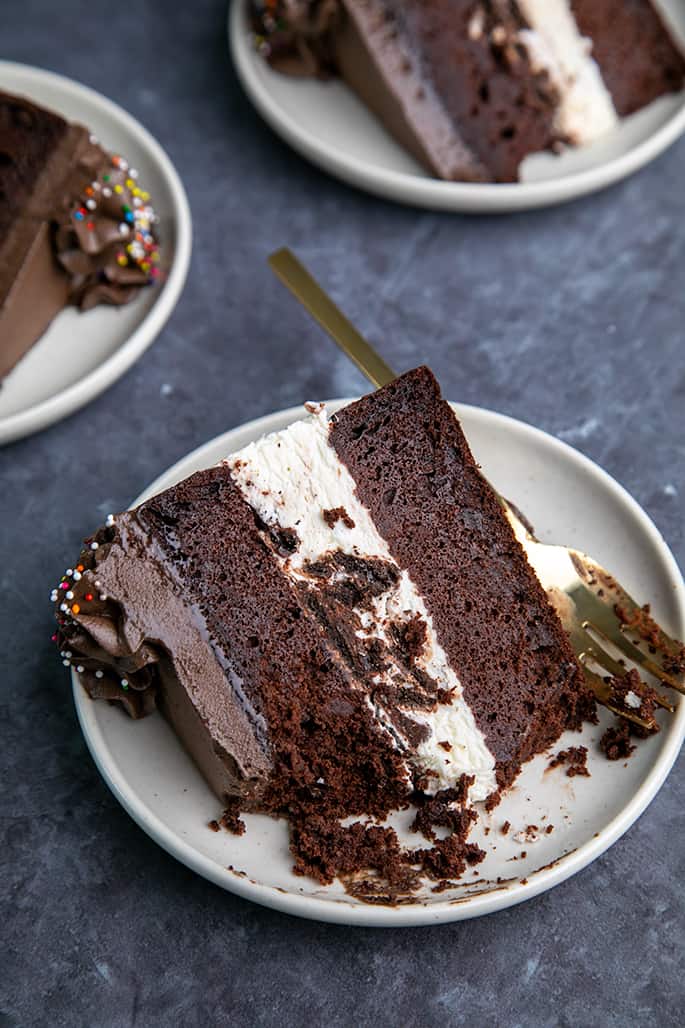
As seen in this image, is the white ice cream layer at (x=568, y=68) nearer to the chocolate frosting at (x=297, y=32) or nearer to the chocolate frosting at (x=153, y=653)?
the chocolate frosting at (x=297, y=32)

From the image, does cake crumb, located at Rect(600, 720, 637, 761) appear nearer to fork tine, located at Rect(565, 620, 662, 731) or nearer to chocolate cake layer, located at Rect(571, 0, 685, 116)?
fork tine, located at Rect(565, 620, 662, 731)

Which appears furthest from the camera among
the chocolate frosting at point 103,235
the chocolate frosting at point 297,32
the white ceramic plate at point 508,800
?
the chocolate frosting at point 297,32

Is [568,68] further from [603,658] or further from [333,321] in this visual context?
[603,658]

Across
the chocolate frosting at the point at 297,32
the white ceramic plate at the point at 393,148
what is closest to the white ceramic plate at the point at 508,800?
the white ceramic plate at the point at 393,148

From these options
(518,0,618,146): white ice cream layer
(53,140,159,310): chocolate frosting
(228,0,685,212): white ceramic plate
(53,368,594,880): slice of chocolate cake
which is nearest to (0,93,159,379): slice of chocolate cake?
(53,140,159,310): chocolate frosting

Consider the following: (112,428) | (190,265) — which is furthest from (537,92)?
(112,428)

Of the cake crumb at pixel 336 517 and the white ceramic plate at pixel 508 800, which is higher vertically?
the cake crumb at pixel 336 517

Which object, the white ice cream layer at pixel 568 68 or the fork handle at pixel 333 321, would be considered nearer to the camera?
the fork handle at pixel 333 321
